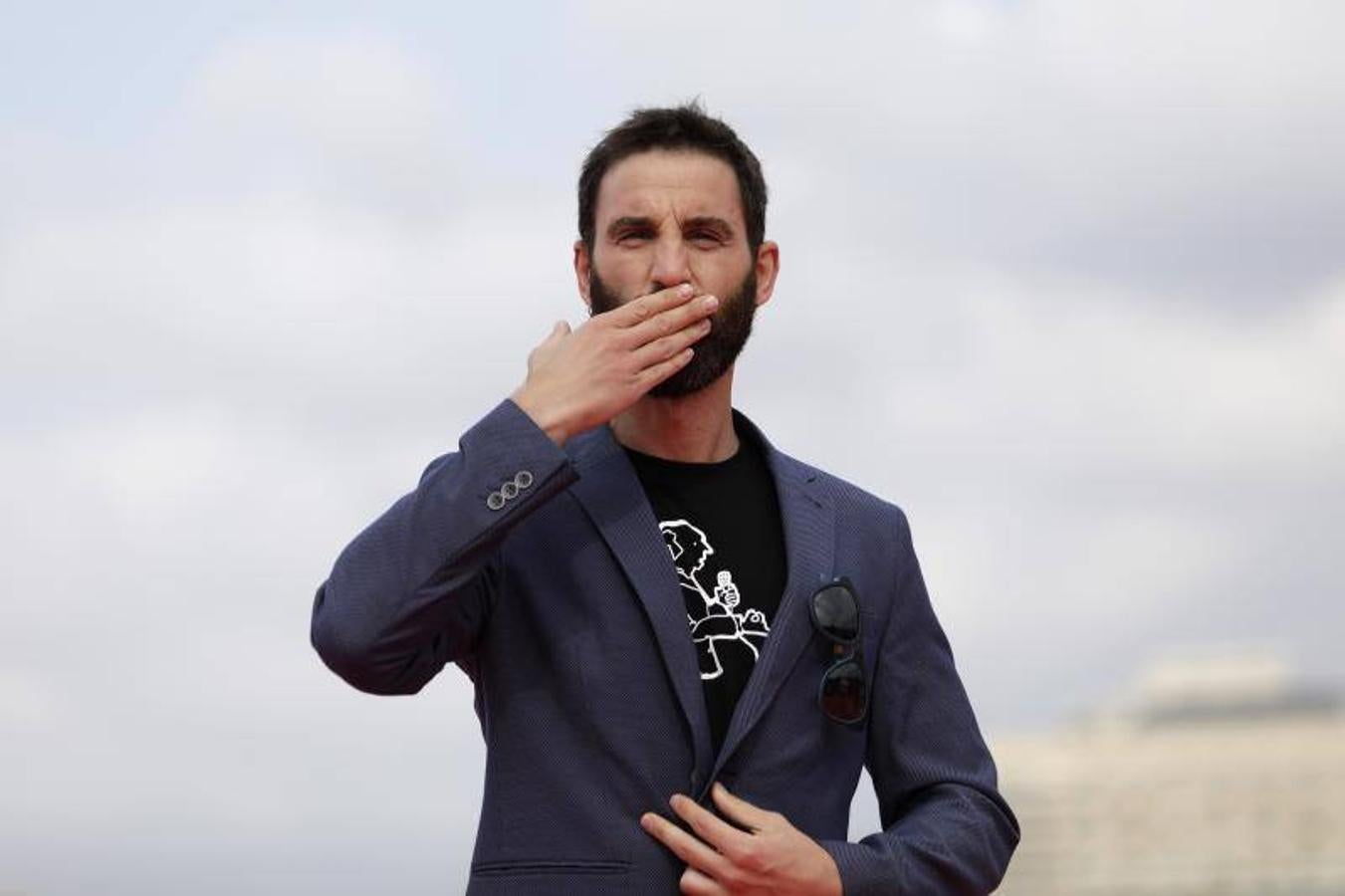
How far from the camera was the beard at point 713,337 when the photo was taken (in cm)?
484

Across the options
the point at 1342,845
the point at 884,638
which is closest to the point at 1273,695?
the point at 1342,845

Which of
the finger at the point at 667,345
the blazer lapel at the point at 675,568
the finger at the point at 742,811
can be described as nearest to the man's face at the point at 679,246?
the finger at the point at 667,345

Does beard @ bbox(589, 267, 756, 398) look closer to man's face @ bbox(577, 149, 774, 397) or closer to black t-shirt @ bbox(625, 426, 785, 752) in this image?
man's face @ bbox(577, 149, 774, 397)

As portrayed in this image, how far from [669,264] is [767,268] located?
45cm

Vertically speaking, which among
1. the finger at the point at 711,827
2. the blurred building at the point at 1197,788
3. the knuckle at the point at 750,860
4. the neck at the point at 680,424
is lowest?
the knuckle at the point at 750,860

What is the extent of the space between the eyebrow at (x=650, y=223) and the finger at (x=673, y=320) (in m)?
0.19

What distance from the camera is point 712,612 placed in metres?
4.86

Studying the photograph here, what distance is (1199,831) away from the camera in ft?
531

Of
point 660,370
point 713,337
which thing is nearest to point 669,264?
point 713,337

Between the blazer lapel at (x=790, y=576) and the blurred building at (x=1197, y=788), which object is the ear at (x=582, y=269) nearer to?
the blazer lapel at (x=790, y=576)

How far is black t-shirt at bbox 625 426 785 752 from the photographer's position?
482 centimetres

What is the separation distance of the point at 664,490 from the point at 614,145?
785mm

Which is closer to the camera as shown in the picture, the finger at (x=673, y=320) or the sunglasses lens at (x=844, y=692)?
the finger at (x=673, y=320)

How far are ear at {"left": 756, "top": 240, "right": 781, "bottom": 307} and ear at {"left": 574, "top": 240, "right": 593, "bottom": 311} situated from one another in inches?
15.1
